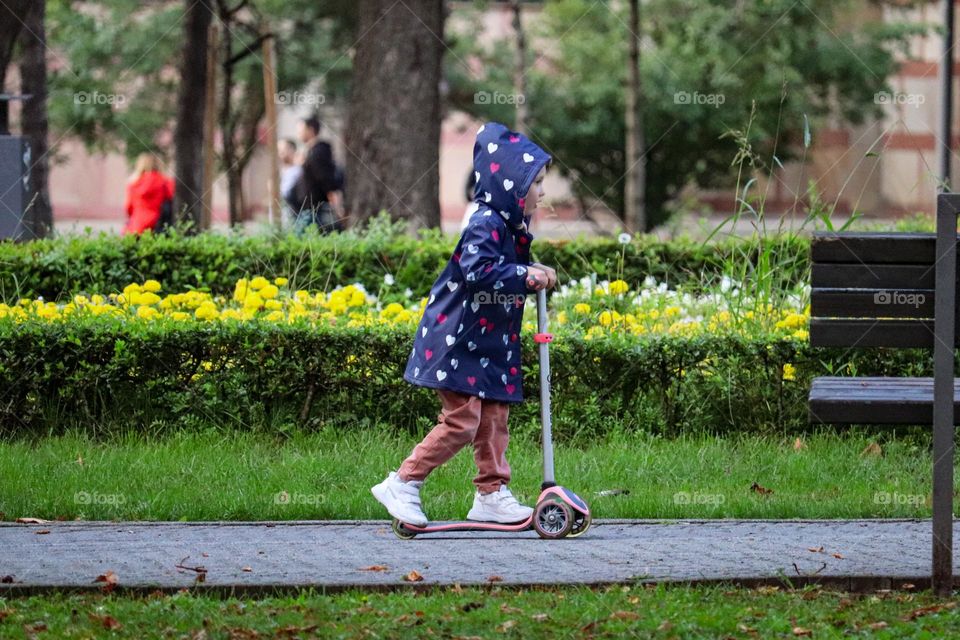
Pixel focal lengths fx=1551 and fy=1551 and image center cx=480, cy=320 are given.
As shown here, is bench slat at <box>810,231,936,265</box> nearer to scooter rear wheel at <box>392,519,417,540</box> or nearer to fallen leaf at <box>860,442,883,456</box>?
scooter rear wheel at <box>392,519,417,540</box>

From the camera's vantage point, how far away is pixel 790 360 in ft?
24.0

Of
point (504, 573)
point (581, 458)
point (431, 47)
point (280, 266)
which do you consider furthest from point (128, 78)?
point (504, 573)

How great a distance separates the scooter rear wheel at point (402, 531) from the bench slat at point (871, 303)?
5.50 feet

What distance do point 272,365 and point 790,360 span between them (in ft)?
7.99

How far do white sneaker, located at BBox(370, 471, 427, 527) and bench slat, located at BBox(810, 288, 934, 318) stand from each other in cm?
162

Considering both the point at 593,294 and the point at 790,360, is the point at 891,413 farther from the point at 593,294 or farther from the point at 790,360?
the point at 593,294

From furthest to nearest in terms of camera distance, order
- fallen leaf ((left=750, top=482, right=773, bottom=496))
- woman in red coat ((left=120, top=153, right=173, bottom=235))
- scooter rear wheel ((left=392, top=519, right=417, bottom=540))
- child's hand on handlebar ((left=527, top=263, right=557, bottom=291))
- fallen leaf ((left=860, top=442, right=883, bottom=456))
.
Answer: woman in red coat ((left=120, top=153, right=173, bottom=235)) < fallen leaf ((left=860, top=442, right=883, bottom=456)) < fallen leaf ((left=750, top=482, right=773, bottom=496)) < scooter rear wheel ((left=392, top=519, right=417, bottom=540)) < child's hand on handlebar ((left=527, top=263, right=557, bottom=291))

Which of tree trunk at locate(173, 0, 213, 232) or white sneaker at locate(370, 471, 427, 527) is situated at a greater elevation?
tree trunk at locate(173, 0, 213, 232)

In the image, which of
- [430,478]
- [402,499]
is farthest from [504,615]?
[430,478]

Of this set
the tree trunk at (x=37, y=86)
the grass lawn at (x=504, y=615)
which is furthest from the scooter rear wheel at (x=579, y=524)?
the tree trunk at (x=37, y=86)

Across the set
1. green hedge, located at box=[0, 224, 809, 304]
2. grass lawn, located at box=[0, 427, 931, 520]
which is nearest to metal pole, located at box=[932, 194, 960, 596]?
grass lawn, located at box=[0, 427, 931, 520]

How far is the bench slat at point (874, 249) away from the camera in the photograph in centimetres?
465

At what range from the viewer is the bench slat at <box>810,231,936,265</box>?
465 cm

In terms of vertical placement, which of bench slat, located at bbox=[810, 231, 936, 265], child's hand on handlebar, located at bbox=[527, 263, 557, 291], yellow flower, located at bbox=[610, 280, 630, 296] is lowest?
yellow flower, located at bbox=[610, 280, 630, 296]
